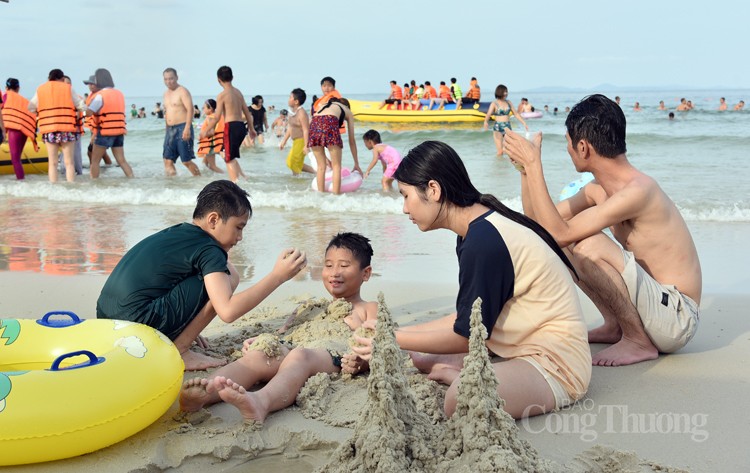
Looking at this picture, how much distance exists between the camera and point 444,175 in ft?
9.36

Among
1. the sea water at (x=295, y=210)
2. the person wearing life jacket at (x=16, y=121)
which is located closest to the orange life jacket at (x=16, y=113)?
the person wearing life jacket at (x=16, y=121)

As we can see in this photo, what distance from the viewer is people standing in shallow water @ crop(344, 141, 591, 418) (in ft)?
9.02

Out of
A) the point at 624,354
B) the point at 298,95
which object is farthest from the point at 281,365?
the point at 298,95

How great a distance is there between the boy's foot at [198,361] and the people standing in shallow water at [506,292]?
926 millimetres

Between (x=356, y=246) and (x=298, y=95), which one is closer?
(x=356, y=246)

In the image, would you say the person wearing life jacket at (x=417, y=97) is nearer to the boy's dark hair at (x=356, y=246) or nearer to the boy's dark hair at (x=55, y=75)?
the boy's dark hair at (x=55, y=75)

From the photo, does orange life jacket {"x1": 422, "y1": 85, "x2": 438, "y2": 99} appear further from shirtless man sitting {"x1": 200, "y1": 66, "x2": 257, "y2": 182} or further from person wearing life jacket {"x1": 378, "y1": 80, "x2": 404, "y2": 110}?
shirtless man sitting {"x1": 200, "y1": 66, "x2": 257, "y2": 182}

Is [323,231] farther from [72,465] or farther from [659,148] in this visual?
[659,148]

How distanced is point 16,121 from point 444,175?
1143 cm

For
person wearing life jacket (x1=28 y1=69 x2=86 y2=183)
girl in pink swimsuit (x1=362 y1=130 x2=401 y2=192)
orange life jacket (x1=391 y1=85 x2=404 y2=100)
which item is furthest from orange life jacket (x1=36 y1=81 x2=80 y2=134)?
orange life jacket (x1=391 y1=85 x2=404 y2=100)

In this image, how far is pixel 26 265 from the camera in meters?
5.77

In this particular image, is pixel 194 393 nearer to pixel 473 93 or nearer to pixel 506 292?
pixel 506 292

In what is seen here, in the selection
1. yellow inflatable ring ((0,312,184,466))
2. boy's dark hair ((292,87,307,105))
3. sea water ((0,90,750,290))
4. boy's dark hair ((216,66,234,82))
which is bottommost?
sea water ((0,90,750,290))

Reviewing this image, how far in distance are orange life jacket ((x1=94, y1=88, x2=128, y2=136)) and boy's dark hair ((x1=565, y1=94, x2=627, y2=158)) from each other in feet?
33.3
